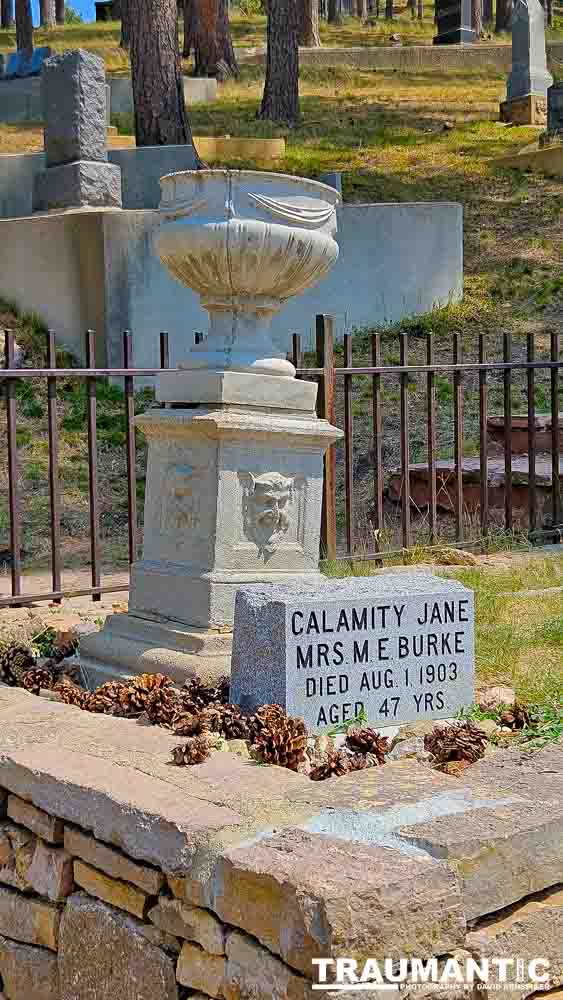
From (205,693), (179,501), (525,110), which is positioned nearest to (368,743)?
(205,693)

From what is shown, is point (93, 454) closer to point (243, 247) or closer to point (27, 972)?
point (243, 247)

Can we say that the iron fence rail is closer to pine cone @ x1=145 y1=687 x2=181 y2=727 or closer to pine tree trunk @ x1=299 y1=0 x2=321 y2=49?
pine cone @ x1=145 y1=687 x2=181 y2=727

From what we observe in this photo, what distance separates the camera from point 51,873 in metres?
3.14

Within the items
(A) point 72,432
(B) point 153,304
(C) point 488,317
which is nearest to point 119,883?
(A) point 72,432

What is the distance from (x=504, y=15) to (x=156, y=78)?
23.7m

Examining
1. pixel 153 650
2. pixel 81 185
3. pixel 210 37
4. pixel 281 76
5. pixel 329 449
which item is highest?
pixel 210 37

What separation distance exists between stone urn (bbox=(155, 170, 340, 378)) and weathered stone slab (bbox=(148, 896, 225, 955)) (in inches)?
91.1

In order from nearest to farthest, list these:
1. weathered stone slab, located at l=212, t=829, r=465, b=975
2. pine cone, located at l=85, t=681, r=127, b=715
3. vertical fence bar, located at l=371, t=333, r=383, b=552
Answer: weathered stone slab, located at l=212, t=829, r=465, b=975 < pine cone, located at l=85, t=681, r=127, b=715 < vertical fence bar, located at l=371, t=333, r=383, b=552

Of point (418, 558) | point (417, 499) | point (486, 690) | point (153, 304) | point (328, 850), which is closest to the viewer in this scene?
point (328, 850)

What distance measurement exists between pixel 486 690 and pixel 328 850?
186 cm

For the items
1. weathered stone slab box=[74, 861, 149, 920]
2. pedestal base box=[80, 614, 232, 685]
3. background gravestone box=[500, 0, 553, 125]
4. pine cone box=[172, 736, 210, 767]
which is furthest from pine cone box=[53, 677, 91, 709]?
background gravestone box=[500, 0, 553, 125]

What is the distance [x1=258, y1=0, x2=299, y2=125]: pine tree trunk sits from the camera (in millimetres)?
20766

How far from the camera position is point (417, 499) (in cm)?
881

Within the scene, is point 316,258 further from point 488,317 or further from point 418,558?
point 488,317
